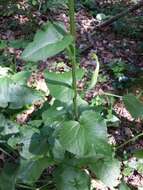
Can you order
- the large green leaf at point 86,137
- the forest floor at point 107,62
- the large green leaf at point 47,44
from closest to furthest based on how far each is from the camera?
the large green leaf at point 47,44 → the large green leaf at point 86,137 → the forest floor at point 107,62

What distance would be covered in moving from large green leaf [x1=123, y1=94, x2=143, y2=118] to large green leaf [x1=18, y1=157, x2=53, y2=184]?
58cm

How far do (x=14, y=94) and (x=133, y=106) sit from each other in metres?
0.77

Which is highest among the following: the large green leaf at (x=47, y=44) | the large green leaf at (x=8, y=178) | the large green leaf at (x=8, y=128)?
the large green leaf at (x=47, y=44)

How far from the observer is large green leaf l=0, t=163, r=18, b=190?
8.23 ft

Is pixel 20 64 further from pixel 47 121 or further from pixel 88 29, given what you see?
pixel 47 121

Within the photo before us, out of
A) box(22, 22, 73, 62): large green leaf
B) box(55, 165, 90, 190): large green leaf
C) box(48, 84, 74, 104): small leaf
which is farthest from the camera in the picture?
box(55, 165, 90, 190): large green leaf

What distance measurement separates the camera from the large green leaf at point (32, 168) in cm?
232

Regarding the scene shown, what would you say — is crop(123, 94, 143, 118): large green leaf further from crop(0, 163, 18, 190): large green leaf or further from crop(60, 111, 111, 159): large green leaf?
crop(0, 163, 18, 190): large green leaf

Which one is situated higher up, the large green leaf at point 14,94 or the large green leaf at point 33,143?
the large green leaf at point 14,94

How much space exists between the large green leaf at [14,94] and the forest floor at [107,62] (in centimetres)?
97

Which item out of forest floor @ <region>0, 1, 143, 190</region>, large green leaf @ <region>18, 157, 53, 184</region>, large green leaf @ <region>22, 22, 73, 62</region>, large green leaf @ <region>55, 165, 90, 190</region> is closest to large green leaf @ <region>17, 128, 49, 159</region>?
large green leaf @ <region>18, 157, 53, 184</region>

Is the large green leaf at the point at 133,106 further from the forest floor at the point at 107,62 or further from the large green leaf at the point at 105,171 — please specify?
the forest floor at the point at 107,62

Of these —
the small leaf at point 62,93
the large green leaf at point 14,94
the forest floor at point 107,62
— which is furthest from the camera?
the forest floor at point 107,62

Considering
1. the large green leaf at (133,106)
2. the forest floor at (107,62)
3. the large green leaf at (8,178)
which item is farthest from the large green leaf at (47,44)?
the forest floor at (107,62)
